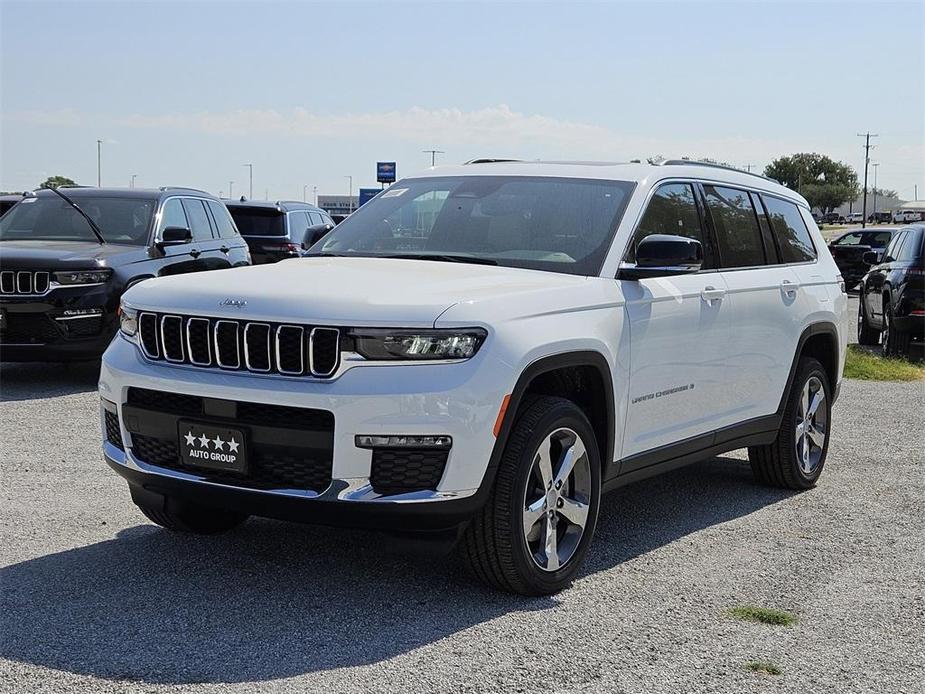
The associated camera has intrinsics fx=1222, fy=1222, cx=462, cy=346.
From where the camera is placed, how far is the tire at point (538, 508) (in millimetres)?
4828

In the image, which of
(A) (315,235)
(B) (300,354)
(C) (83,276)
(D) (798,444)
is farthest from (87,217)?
(B) (300,354)

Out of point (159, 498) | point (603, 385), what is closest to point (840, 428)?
point (603, 385)

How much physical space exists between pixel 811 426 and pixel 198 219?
7.56 metres

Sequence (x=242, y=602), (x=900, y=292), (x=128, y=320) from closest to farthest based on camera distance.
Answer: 1. (x=242, y=602)
2. (x=128, y=320)
3. (x=900, y=292)


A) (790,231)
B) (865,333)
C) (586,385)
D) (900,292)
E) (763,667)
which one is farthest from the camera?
(865,333)

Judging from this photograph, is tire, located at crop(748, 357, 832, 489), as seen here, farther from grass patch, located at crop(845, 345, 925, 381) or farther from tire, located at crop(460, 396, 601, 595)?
grass patch, located at crop(845, 345, 925, 381)

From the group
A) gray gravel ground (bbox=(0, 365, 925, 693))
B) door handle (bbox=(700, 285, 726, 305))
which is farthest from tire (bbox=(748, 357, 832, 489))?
door handle (bbox=(700, 285, 726, 305))

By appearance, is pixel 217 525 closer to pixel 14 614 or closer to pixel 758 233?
pixel 14 614

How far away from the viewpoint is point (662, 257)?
18.2 ft

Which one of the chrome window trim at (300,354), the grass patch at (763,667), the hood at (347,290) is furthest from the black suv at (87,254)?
the grass patch at (763,667)

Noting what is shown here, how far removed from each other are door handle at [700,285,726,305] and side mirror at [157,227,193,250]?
682 cm

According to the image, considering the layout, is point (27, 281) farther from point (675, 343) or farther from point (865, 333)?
point (865, 333)

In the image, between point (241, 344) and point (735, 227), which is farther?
point (735, 227)

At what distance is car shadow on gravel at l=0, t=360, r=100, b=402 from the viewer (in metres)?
10.6
